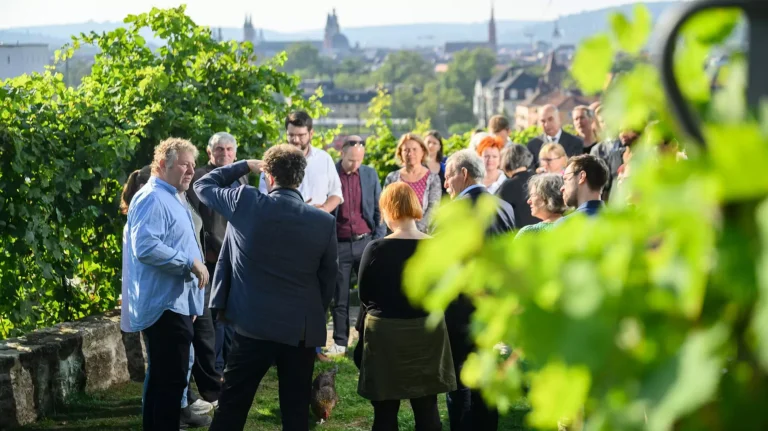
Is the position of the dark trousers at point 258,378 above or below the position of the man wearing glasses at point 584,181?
below

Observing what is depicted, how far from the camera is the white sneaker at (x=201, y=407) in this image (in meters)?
6.04

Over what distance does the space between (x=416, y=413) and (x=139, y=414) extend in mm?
1998

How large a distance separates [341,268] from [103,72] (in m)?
2.44

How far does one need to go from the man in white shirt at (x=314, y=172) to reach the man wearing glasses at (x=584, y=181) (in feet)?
9.35

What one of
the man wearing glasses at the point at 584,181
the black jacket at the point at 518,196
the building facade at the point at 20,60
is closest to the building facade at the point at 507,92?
the building facade at the point at 20,60

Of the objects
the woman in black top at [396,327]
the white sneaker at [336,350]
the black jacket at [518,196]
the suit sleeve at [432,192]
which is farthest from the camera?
the white sneaker at [336,350]

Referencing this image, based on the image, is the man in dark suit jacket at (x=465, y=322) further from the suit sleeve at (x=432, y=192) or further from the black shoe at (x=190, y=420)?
the suit sleeve at (x=432, y=192)

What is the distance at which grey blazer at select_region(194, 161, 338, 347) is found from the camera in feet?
15.3

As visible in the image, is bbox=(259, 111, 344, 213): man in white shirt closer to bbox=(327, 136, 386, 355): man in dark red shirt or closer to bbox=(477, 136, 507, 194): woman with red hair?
bbox=(327, 136, 386, 355): man in dark red shirt

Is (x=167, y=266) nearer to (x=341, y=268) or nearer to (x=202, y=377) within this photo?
(x=202, y=377)

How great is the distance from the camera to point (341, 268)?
304 inches

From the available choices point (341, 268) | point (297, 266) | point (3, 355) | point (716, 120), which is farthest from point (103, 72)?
point (716, 120)

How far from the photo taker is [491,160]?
24.0 ft

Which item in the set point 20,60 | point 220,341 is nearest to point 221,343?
point 220,341
